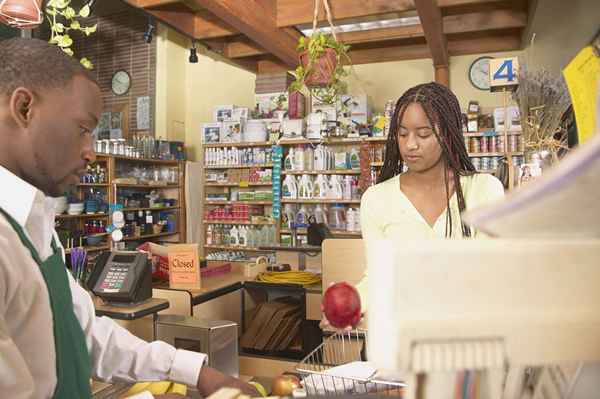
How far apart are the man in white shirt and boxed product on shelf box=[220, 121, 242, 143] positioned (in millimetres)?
6081

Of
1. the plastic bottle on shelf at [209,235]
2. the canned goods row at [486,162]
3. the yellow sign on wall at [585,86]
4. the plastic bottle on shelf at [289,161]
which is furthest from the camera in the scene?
the plastic bottle on shelf at [209,235]

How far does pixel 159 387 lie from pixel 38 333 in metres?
0.45

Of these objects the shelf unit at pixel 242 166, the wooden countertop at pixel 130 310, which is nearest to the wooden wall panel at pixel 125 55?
the shelf unit at pixel 242 166

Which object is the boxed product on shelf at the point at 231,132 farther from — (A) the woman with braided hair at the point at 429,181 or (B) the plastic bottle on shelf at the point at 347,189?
(A) the woman with braided hair at the point at 429,181

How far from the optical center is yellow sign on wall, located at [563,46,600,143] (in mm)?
598

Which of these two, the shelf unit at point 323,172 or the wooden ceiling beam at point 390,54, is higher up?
the wooden ceiling beam at point 390,54

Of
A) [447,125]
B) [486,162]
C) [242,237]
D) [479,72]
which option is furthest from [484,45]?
[447,125]

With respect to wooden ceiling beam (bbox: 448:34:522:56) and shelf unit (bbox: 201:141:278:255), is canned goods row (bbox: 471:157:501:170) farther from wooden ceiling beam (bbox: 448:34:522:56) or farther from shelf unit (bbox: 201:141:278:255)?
shelf unit (bbox: 201:141:278:255)

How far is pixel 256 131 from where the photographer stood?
6.88 m

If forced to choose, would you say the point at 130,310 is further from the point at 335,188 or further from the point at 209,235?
the point at 209,235

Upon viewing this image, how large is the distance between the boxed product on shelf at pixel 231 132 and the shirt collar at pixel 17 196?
616 cm

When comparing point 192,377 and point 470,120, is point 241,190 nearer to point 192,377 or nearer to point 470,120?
point 470,120

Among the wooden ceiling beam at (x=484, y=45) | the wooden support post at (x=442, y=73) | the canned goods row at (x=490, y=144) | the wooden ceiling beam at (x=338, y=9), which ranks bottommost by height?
the canned goods row at (x=490, y=144)

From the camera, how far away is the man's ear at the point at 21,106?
34.4 inches
